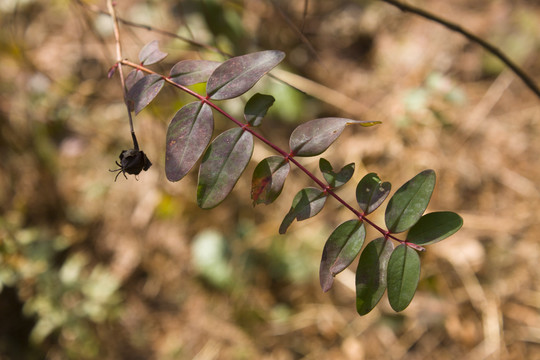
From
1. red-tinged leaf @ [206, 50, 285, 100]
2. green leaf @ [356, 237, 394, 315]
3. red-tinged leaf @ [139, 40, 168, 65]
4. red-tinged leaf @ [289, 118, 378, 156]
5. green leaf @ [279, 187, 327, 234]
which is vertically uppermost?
red-tinged leaf @ [139, 40, 168, 65]

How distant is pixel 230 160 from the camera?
0.73 meters

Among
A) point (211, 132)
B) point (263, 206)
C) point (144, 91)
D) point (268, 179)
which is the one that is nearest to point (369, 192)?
point (268, 179)

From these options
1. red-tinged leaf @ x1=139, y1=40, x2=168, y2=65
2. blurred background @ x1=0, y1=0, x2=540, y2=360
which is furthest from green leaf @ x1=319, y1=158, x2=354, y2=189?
blurred background @ x1=0, y1=0, x2=540, y2=360

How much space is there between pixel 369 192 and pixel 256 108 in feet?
0.80

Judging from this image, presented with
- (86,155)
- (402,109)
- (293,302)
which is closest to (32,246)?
(86,155)

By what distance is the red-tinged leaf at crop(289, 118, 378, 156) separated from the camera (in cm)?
72

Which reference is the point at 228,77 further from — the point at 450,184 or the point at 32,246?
the point at 450,184

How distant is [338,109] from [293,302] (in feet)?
3.12

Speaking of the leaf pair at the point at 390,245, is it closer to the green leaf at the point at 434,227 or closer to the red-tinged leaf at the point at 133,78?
the green leaf at the point at 434,227

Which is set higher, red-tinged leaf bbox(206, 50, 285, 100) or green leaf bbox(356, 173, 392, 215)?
red-tinged leaf bbox(206, 50, 285, 100)

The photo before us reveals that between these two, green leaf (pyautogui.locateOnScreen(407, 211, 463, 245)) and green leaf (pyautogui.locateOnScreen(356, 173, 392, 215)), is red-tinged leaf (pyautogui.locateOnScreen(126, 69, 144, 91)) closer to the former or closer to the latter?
green leaf (pyautogui.locateOnScreen(356, 173, 392, 215))

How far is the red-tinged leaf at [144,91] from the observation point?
745 millimetres

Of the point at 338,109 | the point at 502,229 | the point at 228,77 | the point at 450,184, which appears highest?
the point at 338,109

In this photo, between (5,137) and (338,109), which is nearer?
(5,137)
